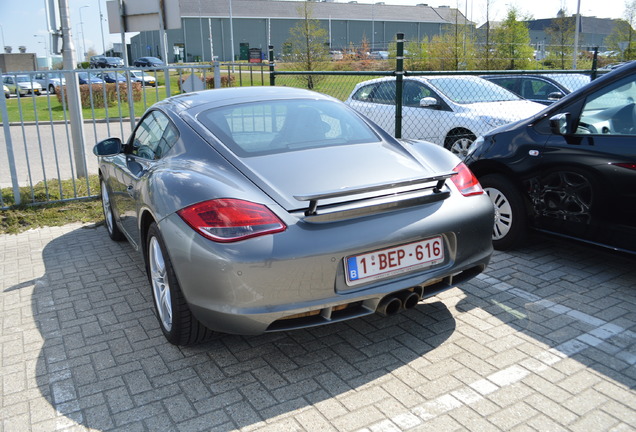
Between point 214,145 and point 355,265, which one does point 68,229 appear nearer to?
point 214,145

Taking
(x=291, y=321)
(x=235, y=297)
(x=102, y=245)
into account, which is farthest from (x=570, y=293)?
(x=102, y=245)

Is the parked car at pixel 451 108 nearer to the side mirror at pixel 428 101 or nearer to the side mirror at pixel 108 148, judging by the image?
the side mirror at pixel 428 101

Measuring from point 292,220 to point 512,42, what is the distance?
84.7 ft

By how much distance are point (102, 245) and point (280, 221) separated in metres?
3.50

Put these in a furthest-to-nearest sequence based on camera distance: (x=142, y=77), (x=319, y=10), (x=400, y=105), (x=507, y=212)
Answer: (x=319, y=10) → (x=142, y=77) → (x=400, y=105) → (x=507, y=212)

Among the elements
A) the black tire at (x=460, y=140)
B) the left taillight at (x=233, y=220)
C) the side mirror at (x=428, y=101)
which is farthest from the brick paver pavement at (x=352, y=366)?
the side mirror at (x=428, y=101)

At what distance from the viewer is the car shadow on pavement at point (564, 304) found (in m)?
3.27

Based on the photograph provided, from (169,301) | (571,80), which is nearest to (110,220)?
(169,301)

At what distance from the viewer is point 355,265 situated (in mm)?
2963

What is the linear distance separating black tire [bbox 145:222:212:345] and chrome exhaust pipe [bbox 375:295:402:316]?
1.05 metres

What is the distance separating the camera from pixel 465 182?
3.59 m

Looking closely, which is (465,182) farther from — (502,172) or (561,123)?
(502,172)

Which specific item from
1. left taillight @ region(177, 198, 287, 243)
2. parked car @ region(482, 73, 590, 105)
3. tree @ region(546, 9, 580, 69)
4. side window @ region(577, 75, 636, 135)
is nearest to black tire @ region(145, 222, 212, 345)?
left taillight @ region(177, 198, 287, 243)

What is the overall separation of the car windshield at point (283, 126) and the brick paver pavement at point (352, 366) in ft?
4.00
